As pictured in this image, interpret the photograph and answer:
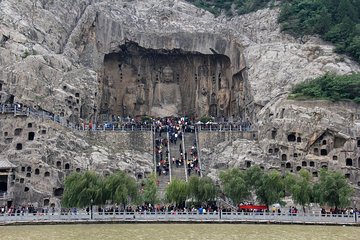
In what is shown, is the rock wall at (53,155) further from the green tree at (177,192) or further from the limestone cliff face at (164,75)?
the green tree at (177,192)

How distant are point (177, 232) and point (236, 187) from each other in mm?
12733

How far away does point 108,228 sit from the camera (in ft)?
139

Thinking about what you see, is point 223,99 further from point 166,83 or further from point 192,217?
point 192,217

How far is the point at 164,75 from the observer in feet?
263

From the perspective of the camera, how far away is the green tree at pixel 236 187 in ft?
168

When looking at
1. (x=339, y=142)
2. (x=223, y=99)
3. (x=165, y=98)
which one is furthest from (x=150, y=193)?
(x=165, y=98)

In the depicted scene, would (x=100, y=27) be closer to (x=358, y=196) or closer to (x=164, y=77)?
(x=164, y=77)

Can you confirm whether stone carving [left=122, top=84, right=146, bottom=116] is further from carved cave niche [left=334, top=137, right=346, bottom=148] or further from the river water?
the river water

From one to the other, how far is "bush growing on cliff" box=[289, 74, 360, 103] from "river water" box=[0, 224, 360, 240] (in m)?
21.0

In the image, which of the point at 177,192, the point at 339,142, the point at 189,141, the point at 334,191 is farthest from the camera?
the point at 189,141

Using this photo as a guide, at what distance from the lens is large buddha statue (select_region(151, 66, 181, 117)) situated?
80.1 m

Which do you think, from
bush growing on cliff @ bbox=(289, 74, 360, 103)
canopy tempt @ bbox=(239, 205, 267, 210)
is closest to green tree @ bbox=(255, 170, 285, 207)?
canopy tempt @ bbox=(239, 205, 267, 210)

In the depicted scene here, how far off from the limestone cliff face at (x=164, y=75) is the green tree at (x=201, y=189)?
28.6ft

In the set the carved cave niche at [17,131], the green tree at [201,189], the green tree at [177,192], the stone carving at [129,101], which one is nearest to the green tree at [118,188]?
the green tree at [177,192]
